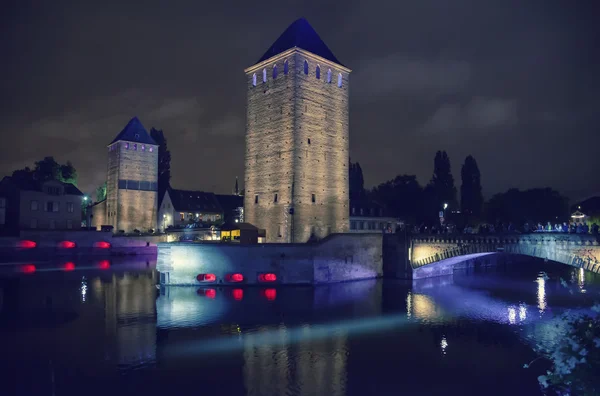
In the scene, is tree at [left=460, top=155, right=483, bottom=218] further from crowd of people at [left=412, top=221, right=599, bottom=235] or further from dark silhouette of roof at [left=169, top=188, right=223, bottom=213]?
dark silhouette of roof at [left=169, top=188, right=223, bottom=213]

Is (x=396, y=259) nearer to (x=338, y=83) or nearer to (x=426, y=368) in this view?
(x=338, y=83)

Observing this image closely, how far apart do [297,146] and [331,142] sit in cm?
510

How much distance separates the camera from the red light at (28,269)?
45.5 meters

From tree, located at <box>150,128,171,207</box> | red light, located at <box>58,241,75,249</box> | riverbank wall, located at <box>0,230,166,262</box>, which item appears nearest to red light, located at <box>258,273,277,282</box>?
riverbank wall, located at <box>0,230,166,262</box>

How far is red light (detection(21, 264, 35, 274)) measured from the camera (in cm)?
4553

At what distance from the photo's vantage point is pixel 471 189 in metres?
75.2

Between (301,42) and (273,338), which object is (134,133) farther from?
(273,338)

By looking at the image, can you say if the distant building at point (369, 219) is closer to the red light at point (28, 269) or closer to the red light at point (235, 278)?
the red light at point (235, 278)

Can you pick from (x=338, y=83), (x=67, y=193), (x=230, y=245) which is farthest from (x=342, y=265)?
(x=67, y=193)

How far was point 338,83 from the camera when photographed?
46375 mm

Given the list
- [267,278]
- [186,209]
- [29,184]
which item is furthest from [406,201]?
[29,184]

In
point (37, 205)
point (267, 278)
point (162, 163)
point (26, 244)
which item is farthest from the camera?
point (162, 163)

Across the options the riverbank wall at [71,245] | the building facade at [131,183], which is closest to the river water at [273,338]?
the riverbank wall at [71,245]

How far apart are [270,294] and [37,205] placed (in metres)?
49.6
